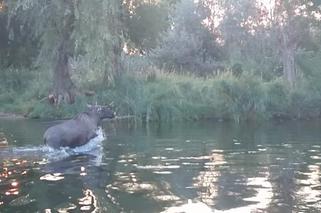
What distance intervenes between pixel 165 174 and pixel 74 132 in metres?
4.93

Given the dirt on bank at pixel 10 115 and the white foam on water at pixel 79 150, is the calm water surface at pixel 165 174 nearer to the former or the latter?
the white foam on water at pixel 79 150

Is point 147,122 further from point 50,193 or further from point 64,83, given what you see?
point 50,193

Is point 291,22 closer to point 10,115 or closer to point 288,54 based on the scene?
point 288,54

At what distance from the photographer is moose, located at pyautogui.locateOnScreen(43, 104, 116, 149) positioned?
17.1 metres

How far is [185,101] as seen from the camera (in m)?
31.7

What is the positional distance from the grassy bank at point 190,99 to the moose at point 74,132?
996 centimetres

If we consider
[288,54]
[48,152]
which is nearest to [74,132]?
[48,152]

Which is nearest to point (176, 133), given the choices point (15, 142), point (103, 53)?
point (103, 53)

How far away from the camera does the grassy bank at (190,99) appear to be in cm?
2972

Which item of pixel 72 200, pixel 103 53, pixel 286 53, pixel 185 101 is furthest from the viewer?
pixel 286 53

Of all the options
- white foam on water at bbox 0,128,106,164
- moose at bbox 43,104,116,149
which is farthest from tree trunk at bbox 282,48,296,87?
white foam on water at bbox 0,128,106,164

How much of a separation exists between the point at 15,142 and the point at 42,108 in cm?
1213

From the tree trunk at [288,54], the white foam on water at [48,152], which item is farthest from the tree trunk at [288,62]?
the white foam on water at [48,152]

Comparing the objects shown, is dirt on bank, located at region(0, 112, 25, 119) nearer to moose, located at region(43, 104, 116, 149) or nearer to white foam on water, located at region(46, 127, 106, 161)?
moose, located at region(43, 104, 116, 149)
